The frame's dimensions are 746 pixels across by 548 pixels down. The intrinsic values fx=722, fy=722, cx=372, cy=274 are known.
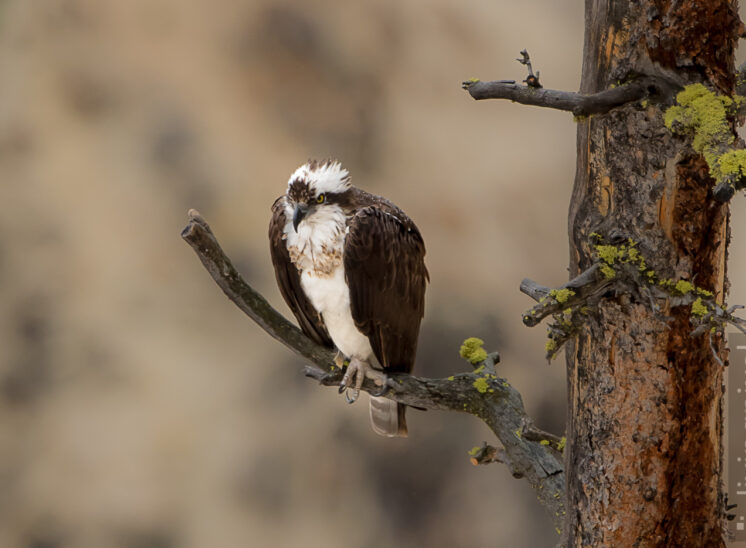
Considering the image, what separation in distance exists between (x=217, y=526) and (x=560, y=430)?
4.89 ft

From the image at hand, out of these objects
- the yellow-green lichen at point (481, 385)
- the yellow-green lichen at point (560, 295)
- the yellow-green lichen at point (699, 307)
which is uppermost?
the yellow-green lichen at point (699, 307)

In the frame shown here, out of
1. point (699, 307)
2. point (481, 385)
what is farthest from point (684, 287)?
point (481, 385)

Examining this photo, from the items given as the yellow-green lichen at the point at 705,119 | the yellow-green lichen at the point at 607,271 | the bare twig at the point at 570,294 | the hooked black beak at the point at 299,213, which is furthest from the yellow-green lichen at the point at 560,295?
the hooked black beak at the point at 299,213

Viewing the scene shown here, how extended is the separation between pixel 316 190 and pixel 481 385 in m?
0.68

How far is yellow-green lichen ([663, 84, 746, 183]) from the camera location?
1.31 meters

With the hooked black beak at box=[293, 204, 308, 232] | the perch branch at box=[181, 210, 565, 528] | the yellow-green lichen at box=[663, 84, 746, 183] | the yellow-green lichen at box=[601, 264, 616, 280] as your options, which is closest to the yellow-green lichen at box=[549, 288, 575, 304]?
the yellow-green lichen at box=[601, 264, 616, 280]

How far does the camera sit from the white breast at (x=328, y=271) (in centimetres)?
194

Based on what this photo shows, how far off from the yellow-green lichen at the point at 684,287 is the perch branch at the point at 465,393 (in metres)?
0.56

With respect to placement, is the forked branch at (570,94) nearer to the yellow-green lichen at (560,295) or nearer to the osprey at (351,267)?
the yellow-green lichen at (560,295)

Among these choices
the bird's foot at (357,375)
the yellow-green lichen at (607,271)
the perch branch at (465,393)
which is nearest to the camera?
the yellow-green lichen at (607,271)

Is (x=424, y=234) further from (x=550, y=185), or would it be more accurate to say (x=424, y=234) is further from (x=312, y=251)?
(x=312, y=251)

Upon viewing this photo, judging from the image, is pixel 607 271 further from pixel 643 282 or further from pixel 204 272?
pixel 204 272

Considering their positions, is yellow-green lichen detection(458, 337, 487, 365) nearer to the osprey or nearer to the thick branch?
the osprey

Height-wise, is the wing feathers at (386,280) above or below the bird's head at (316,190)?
below
